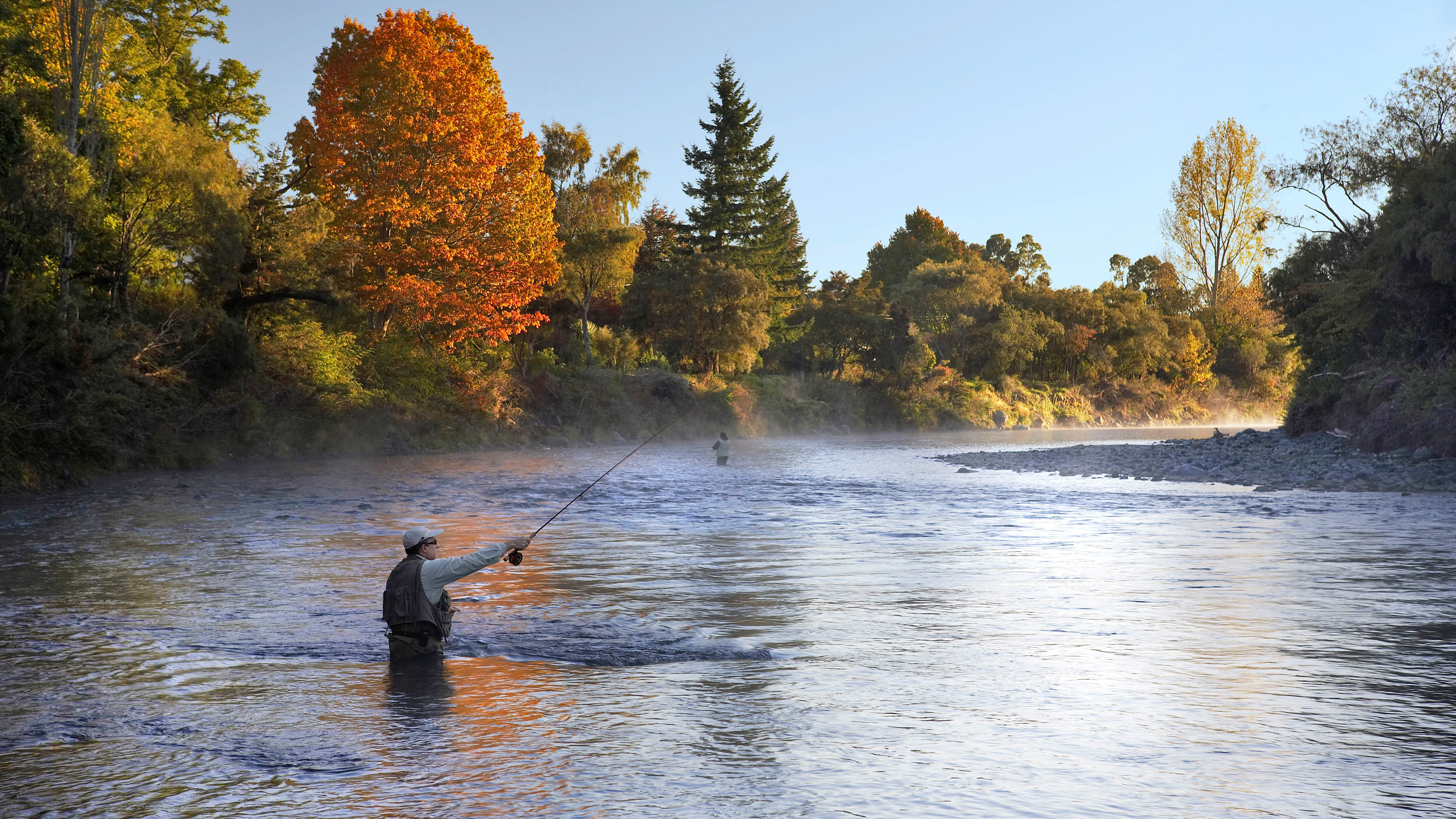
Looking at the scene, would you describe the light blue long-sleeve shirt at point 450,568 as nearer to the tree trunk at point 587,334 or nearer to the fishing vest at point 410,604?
the fishing vest at point 410,604

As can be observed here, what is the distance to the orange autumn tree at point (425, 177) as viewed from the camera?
3972 centimetres

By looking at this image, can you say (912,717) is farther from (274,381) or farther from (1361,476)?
(274,381)

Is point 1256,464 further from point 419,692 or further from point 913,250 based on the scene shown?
point 913,250

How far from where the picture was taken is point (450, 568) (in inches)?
352

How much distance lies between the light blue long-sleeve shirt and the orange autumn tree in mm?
32206

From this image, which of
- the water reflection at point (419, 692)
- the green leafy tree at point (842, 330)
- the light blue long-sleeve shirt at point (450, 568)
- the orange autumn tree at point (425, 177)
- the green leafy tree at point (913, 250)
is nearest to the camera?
the water reflection at point (419, 692)

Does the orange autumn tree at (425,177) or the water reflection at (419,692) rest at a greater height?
the orange autumn tree at (425,177)

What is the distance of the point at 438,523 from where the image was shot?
65.0 feet

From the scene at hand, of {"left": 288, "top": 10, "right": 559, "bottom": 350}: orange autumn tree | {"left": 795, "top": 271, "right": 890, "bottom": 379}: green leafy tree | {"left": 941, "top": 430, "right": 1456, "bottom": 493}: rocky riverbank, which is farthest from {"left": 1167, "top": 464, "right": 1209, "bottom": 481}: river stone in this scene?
{"left": 795, "top": 271, "right": 890, "bottom": 379}: green leafy tree

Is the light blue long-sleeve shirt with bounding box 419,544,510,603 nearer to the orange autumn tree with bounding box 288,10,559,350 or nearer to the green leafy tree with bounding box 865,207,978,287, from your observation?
the orange autumn tree with bounding box 288,10,559,350

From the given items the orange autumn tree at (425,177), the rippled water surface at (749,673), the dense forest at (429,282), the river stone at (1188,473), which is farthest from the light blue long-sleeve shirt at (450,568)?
the orange autumn tree at (425,177)

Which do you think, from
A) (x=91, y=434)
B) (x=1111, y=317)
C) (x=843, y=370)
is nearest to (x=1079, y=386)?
(x=1111, y=317)

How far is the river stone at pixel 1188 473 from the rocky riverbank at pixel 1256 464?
0.06 feet

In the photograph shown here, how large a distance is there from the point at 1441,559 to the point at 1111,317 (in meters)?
64.4
